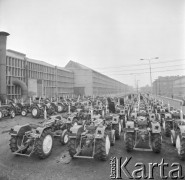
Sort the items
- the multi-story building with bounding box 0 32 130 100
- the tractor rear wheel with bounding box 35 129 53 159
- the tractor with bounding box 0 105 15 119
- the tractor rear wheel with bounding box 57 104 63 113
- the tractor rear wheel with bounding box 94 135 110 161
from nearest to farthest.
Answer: the tractor rear wheel with bounding box 94 135 110 161
the tractor rear wheel with bounding box 35 129 53 159
the tractor with bounding box 0 105 15 119
the tractor rear wheel with bounding box 57 104 63 113
the multi-story building with bounding box 0 32 130 100

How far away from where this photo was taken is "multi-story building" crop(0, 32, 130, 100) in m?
17.0

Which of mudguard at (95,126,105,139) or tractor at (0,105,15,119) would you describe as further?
tractor at (0,105,15,119)

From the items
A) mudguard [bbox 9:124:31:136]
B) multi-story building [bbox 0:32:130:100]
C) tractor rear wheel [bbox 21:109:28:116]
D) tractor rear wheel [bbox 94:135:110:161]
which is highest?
multi-story building [bbox 0:32:130:100]

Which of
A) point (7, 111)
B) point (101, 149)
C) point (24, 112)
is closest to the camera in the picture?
point (101, 149)

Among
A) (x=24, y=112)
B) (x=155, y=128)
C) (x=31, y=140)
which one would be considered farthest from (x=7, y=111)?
(x=155, y=128)

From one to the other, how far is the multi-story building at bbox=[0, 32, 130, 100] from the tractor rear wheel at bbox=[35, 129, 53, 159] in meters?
13.2

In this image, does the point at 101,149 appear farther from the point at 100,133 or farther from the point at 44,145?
the point at 44,145

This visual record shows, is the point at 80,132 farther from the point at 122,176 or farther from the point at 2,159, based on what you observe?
the point at 2,159

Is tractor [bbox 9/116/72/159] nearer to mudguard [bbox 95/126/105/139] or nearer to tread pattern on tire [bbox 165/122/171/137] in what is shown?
mudguard [bbox 95/126/105/139]

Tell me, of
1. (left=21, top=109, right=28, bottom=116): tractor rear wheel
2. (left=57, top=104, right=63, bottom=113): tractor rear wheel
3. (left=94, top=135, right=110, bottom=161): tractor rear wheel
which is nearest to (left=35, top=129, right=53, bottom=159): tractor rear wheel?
(left=94, top=135, right=110, bottom=161): tractor rear wheel

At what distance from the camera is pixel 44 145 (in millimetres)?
5328

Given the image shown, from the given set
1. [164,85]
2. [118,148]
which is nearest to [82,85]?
[118,148]

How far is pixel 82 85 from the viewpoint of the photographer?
40.4 metres

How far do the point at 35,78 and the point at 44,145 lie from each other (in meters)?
21.5
